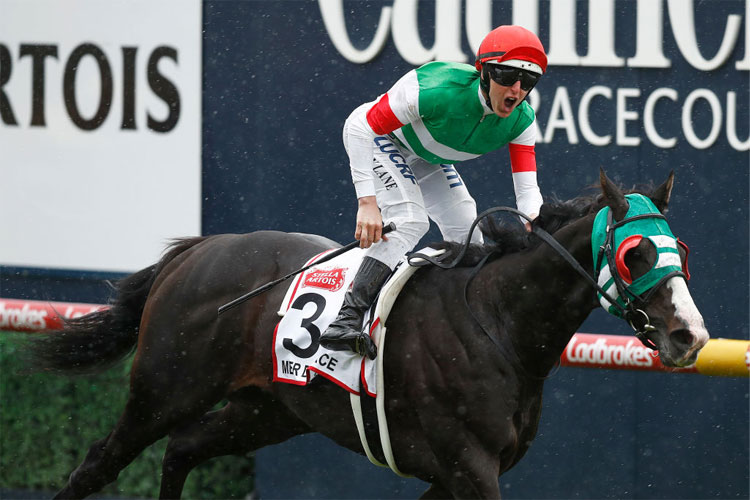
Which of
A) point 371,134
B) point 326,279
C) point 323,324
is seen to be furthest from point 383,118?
point 323,324

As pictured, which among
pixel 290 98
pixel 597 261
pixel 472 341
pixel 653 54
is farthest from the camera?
pixel 290 98

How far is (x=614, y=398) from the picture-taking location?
18.6ft

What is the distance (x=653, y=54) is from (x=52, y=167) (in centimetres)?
343

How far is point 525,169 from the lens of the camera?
4.03 meters

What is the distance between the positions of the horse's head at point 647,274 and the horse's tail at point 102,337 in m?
2.05

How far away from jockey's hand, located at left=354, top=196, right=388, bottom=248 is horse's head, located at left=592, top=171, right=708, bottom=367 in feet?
2.57

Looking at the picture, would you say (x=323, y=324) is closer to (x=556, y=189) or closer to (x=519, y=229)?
(x=519, y=229)

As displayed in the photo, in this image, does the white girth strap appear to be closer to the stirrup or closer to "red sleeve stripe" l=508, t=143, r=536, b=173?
the stirrup

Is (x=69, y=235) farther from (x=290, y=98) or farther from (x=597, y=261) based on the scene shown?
(x=597, y=261)

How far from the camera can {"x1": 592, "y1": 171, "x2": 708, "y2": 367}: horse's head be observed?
10.3ft

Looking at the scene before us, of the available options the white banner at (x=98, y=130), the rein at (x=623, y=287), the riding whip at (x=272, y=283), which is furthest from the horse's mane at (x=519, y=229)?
the white banner at (x=98, y=130)

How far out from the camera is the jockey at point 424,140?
3.67 m

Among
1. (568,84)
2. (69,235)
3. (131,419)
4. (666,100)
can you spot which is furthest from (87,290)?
(666,100)

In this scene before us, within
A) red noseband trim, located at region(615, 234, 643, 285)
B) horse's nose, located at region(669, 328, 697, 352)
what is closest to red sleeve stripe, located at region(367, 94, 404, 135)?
red noseband trim, located at region(615, 234, 643, 285)
